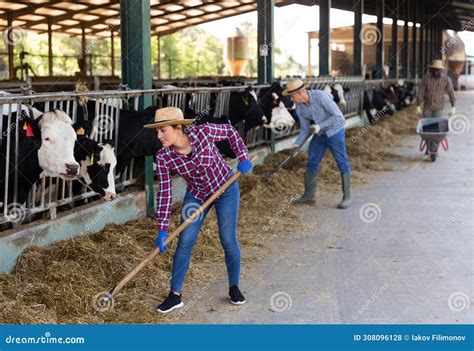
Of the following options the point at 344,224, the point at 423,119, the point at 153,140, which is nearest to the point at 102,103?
the point at 153,140

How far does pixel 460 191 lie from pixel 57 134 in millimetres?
5641

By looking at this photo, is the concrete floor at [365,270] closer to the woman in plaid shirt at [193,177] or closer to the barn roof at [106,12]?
the woman in plaid shirt at [193,177]

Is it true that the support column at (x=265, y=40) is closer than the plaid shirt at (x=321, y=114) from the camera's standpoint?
No

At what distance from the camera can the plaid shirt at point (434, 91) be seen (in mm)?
11594

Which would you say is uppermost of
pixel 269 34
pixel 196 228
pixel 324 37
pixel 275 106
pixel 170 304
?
pixel 324 37

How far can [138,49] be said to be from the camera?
24.1 ft

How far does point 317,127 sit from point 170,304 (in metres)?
3.72

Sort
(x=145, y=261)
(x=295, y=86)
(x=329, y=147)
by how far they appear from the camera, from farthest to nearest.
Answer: (x=329, y=147), (x=295, y=86), (x=145, y=261)

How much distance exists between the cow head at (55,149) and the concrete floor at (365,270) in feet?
5.02

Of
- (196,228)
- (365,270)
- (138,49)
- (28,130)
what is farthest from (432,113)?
(196,228)

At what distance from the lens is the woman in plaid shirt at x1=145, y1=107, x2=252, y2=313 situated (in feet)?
13.9

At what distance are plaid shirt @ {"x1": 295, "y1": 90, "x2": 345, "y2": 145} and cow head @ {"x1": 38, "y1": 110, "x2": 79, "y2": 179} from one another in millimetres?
2942

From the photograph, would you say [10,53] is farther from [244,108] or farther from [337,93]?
[244,108]

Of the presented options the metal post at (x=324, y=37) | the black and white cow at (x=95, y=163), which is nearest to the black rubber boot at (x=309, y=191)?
the black and white cow at (x=95, y=163)
